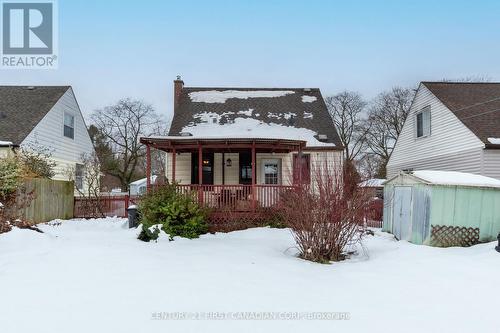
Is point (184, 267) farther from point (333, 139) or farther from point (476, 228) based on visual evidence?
point (333, 139)

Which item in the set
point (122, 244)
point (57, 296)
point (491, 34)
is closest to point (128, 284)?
point (57, 296)

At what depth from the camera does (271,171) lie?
47.6 ft

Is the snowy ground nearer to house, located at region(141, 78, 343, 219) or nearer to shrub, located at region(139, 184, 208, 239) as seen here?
shrub, located at region(139, 184, 208, 239)

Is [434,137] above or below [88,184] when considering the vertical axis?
above

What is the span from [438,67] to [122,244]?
1652 inches

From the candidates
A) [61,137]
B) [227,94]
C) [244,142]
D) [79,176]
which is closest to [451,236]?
[244,142]

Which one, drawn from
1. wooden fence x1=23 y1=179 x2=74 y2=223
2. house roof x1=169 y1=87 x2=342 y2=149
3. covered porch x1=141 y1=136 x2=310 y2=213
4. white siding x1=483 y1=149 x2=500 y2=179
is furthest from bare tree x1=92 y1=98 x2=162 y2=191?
white siding x1=483 y1=149 x2=500 y2=179

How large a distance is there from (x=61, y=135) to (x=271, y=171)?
10495 millimetres

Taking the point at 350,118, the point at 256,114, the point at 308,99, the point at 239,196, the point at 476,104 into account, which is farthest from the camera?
the point at 350,118

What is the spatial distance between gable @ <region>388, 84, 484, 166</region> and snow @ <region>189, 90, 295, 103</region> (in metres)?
6.22

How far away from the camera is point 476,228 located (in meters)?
7.89

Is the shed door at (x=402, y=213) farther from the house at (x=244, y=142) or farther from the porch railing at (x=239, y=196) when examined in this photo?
the porch railing at (x=239, y=196)

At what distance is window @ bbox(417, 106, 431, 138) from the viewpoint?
1498 cm

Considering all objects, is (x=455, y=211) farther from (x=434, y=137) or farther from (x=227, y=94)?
(x=227, y=94)
